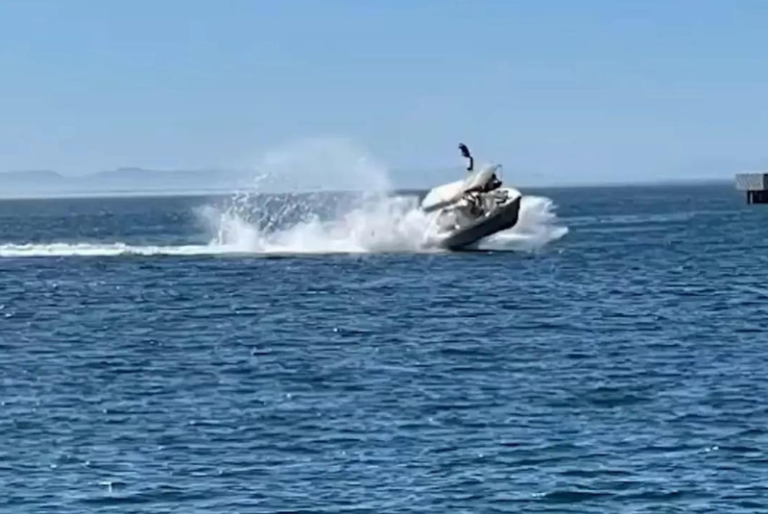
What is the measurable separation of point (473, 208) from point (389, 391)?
48.2m

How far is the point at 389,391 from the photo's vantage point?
38.1 metres

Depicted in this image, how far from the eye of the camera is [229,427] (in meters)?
33.4

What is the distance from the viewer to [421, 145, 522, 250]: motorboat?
84.8 metres

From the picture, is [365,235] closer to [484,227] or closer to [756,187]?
[484,227]

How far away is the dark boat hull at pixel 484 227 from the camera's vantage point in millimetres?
84250

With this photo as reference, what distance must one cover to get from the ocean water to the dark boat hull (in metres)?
4.55

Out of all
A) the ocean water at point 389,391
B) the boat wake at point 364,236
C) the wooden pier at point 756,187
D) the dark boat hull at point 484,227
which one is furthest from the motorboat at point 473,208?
the wooden pier at point 756,187

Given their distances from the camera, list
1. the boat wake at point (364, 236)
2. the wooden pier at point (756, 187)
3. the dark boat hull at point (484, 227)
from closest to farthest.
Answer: the dark boat hull at point (484, 227), the boat wake at point (364, 236), the wooden pier at point (756, 187)

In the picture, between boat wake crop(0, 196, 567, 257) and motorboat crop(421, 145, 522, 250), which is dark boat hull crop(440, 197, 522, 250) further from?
boat wake crop(0, 196, 567, 257)

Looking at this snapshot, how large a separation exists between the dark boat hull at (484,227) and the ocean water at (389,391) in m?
4.55

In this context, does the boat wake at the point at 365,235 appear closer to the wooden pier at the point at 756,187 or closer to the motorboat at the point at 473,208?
the motorboat at the point at 473,208

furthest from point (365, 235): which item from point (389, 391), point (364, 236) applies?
point (389, 391)

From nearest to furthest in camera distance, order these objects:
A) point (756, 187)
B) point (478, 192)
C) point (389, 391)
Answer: point (389, 391) < point (478, 192) < point (756, 187)

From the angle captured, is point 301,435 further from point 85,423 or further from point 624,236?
point 624,236
